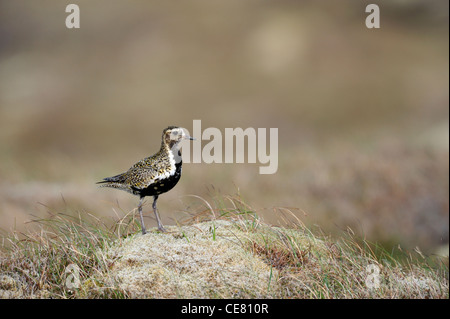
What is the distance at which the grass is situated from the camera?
3.18m

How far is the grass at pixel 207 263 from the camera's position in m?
3.18

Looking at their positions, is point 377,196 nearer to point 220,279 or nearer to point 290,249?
point 290,249

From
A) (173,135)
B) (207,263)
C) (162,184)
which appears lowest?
(207,263)

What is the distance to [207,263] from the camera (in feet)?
11.0

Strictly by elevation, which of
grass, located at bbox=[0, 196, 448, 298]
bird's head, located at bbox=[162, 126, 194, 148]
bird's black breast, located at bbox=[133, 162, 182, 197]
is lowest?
grass, located at bbox=[0, 196, 448, 298]

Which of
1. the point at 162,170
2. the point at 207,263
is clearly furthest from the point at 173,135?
the point at 207,263

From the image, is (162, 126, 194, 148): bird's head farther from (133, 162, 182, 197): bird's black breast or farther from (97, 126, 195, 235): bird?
(133, 162, 182, 197): bird's black breast

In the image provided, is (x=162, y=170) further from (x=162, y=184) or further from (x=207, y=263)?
(x=207, y=263)

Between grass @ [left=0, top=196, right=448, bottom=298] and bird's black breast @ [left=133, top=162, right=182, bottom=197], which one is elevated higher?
bird's black breast @ [left=133, top=162, right=182, bottom=197]

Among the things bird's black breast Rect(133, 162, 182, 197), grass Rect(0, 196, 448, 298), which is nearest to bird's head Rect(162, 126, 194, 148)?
bird's black breast Rect(133, 162, 182, 197)

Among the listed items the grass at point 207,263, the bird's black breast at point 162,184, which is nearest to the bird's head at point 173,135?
the bird's black breast at point 162,184

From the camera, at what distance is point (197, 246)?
3.50 m

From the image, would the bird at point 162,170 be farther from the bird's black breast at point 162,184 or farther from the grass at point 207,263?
the grass at point 207,263

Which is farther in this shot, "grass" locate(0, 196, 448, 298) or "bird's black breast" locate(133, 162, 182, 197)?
"bird's black breast" locate(133, 162, 182, 197)
